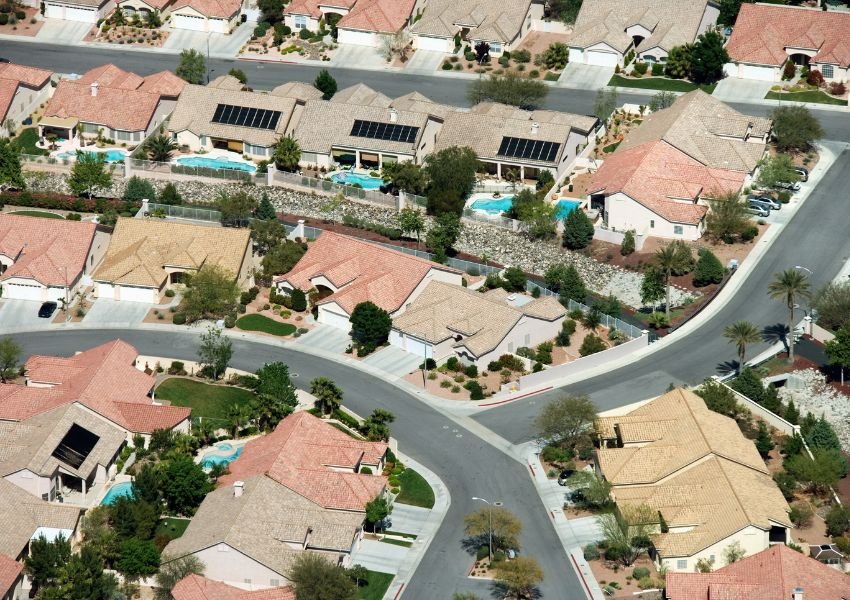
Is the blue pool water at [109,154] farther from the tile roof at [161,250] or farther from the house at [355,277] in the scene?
the house at [355,277]

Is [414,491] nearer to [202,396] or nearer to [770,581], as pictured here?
[202,396]

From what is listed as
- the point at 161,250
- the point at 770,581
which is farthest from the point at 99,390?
the point at 770,581

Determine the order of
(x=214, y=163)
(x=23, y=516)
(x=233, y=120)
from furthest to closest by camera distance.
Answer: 1. (x=233, y=120)
2. (x=214, y=163)
3. (x=23, y=516)

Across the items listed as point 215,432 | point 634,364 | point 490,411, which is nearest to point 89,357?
point 215,432

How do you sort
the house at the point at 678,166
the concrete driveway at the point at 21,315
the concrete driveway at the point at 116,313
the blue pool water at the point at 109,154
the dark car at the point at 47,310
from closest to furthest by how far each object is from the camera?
1. the concrete driveway at the point at 21,315
2. the concrete driveway at the point at 116,313
3. the dark car at the point at 47,310
4. the house at the point at 678,166
5. the blue pool water at the point at 109,154

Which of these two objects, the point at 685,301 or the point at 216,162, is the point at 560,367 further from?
the point at 216,162

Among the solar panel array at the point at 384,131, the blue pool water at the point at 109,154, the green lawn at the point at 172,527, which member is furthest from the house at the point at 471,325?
the blue pool water at the point at 109,154

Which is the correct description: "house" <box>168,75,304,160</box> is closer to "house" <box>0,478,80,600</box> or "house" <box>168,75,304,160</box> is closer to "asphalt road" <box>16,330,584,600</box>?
"asphalt road" <box>16,330,584,600</box>

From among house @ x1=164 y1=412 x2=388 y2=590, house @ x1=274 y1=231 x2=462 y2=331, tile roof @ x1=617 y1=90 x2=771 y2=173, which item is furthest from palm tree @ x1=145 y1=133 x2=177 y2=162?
house @ x1=164 y1=412 x2=388 y2=590
